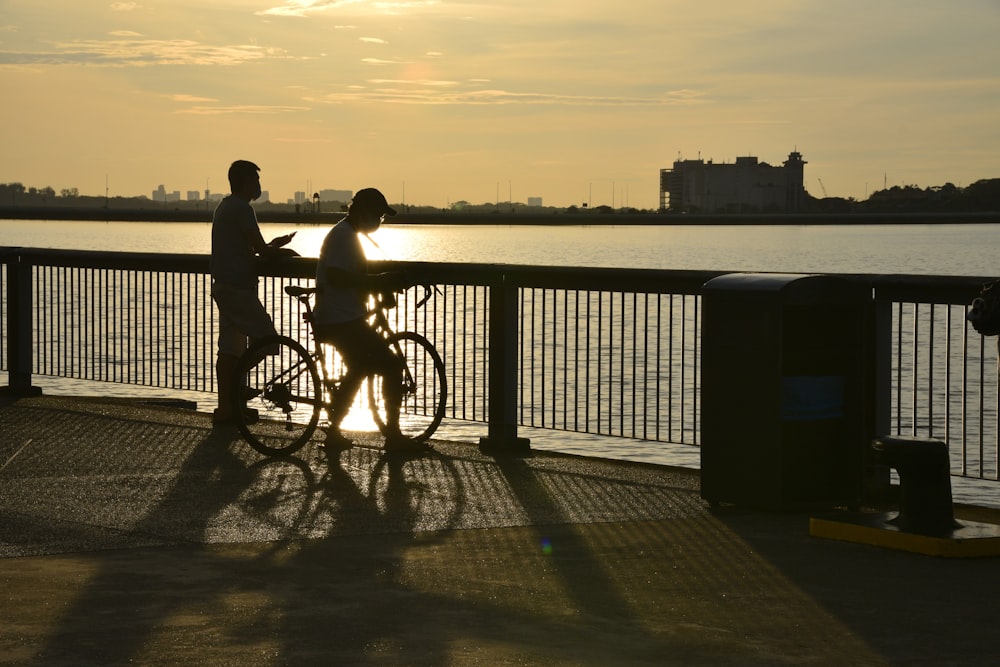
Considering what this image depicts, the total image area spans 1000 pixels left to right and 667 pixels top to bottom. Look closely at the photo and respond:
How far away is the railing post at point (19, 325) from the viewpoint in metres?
14.3

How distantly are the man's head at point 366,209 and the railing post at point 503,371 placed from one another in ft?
3.48

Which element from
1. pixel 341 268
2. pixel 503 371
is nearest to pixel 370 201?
pixel 341 268

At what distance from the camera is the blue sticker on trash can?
8.66 meters

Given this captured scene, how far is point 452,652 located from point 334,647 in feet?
1.40

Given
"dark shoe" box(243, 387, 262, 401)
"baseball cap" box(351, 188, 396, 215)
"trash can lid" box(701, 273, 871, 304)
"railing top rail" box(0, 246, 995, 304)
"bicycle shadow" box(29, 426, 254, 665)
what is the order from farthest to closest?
1. "dark shoe" box(243, 387, 262, 401)
2. "baseball cap" box(351, 188, 396, 215)
3. "railing top rail" box(0, 246, 995, 304)
4. "trash can lid" box(701, 273, 871, 304)
5. "bicycle shadow" box(29, 426, 254, 665)

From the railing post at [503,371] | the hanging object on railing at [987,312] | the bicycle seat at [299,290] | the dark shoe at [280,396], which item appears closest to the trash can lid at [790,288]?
the hanging object on railing at [987,312]

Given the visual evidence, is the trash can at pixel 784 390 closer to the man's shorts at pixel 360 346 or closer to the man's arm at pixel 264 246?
the man's shorts at pixel 360 346

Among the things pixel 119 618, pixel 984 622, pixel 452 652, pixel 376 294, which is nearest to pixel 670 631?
pixel 452 652

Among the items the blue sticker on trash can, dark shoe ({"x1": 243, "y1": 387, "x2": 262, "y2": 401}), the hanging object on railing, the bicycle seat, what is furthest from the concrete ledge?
dark shoe ({"x1": 243, "y1": 387, "x2": 262, "y2": 401})

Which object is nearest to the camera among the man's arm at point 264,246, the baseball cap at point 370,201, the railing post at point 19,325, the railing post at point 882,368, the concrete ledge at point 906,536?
the concrete ledge at point 906,536

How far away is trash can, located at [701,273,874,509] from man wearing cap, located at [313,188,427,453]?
273 cm

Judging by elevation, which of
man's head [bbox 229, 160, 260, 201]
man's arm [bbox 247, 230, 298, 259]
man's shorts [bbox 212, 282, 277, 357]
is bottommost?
man's shorts [bbox 212, 282, 277, 357]

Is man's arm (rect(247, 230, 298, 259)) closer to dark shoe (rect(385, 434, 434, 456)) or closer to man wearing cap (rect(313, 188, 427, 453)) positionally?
man wearing cap (rect(313, 188, 427, 453))

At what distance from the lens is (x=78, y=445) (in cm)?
1116
